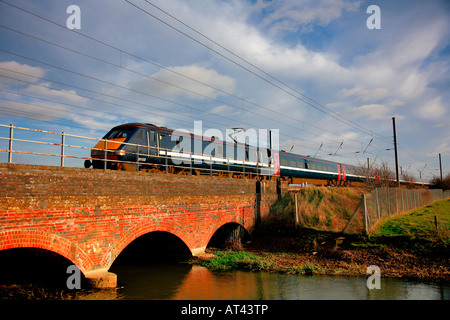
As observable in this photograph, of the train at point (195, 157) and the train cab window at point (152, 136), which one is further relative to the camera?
the train cab window at point (152, 136)

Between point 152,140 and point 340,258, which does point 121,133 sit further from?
point 340,258

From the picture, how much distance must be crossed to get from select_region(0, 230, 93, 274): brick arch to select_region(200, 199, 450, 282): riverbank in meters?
4.85

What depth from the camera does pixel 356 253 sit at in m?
11.5

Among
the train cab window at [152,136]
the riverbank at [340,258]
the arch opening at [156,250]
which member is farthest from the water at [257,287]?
the train cab window at [152,136]

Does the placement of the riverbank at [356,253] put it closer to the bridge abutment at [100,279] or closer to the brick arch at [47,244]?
the bridge abutment at [100,279]

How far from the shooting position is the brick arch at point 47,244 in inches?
260

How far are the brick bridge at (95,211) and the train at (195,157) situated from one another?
33.4 inches

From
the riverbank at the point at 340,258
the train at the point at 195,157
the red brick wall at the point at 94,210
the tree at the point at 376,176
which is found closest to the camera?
the red brick wall at the point at 94,210

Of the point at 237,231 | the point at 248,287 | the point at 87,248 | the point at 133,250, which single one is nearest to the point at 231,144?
the point at 237,231

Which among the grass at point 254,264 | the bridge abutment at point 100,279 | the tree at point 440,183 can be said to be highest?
the tree at point 440,183

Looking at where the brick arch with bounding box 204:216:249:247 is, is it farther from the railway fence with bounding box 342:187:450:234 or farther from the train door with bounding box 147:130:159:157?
the railway fence with bounding box 342:187:450:234

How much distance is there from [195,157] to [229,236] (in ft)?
14.0

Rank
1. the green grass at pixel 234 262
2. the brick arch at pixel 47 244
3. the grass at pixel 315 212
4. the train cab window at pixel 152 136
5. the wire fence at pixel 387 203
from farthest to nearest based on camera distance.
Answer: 1. the grass at pixel 315 212
2. the train cab window at pixel 152 136
3. the wire fence at pixel 387 203
4. the green grass at pixel 234 262
5. the brick arch at pixel 47 244
